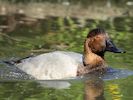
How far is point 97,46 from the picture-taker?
33.2 feet

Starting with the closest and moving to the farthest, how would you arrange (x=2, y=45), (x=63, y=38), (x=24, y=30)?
1. (x=2, y=45)
2. (x=63, y=38)
3. (x=24, y=30)

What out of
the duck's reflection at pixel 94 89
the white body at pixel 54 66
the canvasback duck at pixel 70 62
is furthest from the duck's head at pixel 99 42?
the duck's reflection at pixel 94 89

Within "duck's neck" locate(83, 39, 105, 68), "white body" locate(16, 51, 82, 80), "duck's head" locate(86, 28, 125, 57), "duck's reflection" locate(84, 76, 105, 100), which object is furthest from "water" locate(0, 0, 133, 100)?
"duck's head" locate(86, 28, 125, 57)

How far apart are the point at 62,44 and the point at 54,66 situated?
11.2 feet

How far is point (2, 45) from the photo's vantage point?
12484 mm

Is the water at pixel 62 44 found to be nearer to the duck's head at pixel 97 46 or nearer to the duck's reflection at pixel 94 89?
the duck's reflection at pixel 94 89

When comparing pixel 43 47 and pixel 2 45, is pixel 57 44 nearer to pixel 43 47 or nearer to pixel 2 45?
pixel 43 47

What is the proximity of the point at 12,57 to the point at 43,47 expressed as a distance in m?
1.52

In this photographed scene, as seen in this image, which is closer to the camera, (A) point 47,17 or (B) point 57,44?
(B) point 57,44

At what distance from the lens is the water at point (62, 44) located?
28.2ft

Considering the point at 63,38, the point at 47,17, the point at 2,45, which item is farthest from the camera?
the point at 47,17

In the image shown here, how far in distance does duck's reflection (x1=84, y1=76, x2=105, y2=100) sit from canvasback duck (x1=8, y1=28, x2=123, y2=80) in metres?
0.26

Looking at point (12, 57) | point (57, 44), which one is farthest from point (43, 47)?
point (12, 57)

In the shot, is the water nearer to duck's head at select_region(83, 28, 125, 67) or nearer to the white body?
the white body
